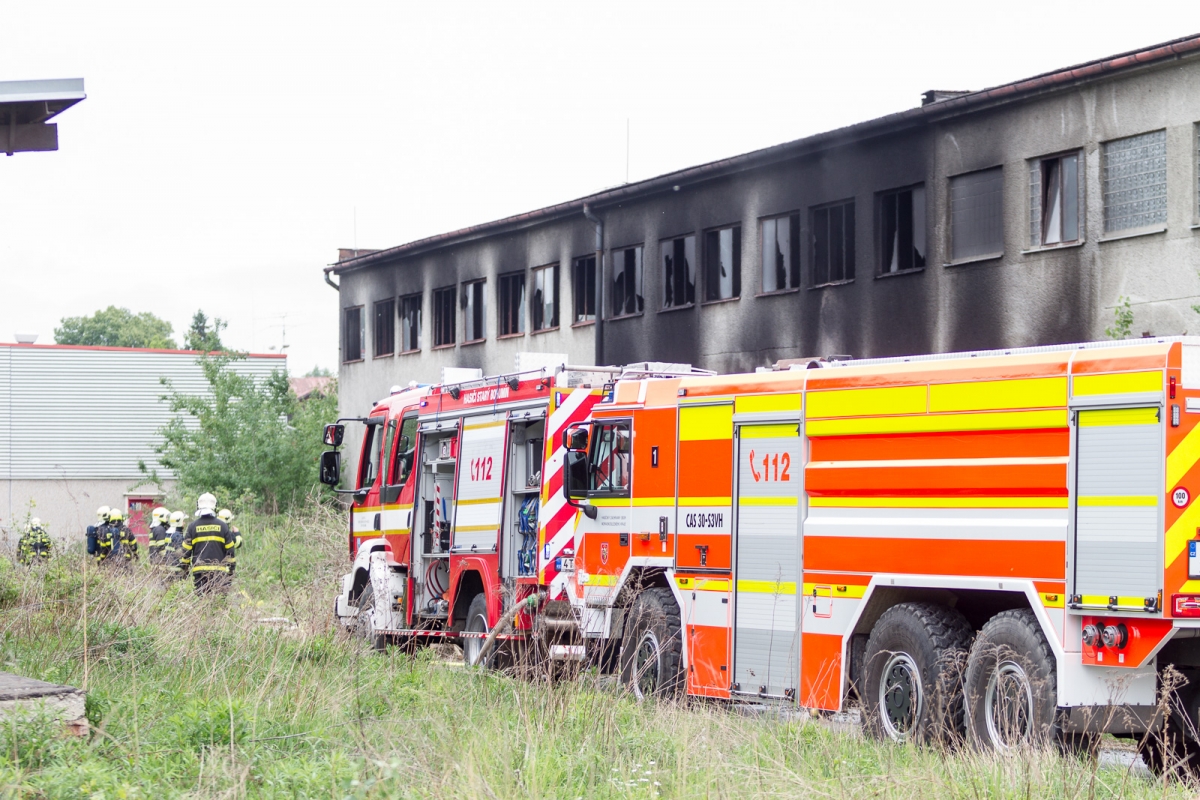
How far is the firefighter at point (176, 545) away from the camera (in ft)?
60.5

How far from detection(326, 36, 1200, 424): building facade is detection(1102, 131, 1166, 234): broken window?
0.03m

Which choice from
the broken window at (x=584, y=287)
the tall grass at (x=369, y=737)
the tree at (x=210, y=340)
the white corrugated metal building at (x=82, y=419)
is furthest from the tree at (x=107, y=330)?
the tall grass at (x=369, y=737)

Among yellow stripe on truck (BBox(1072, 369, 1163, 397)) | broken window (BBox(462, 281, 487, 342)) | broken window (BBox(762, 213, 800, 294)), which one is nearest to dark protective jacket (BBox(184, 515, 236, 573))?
broken window (BBox(762, 213, 800, 294))

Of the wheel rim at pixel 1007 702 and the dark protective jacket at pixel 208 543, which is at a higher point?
the dark protective jacket at pixel 208 543

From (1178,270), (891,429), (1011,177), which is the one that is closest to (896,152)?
(1011,177)

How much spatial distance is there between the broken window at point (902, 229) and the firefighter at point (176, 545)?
467 inches

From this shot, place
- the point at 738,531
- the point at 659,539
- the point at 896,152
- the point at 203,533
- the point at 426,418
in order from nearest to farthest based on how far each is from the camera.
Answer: the point at 738,531, the point at 659,539, the point at 426,418, the point at 203,533, the point at 896,152

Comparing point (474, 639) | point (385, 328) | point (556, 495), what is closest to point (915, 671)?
point (556, 495)

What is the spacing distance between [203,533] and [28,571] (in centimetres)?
453

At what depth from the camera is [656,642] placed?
1206cm

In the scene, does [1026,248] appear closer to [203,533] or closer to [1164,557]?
[203,533]

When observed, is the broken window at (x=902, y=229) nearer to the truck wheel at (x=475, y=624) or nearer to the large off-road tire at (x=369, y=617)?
the large off-road tire at (x=369, y=617)

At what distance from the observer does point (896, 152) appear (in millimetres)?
23547

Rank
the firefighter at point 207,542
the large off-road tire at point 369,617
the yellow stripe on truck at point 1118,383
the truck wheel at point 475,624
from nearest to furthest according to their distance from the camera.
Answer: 1. the yellow stripe on truck at point 1118,383
2. the truck wheel at point 475,624
3. the large off-road tire at point 369,617
4. the firefighter at point 207,542
